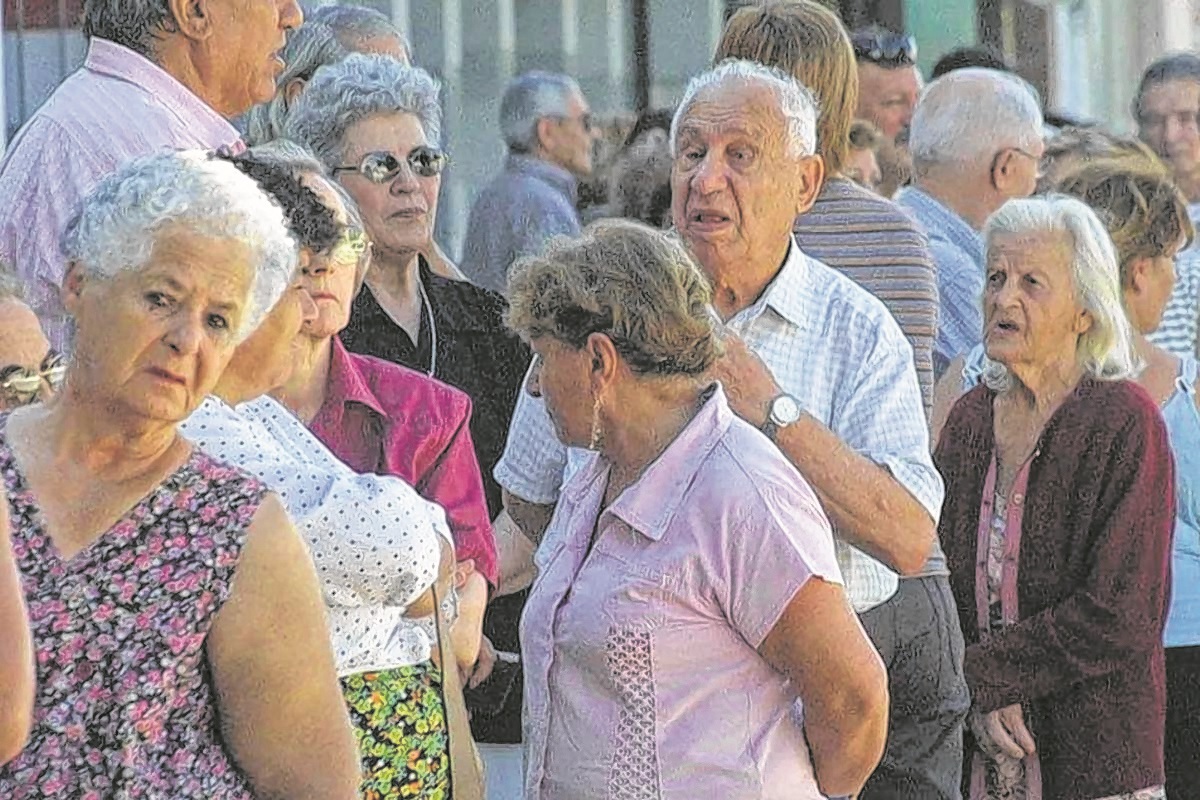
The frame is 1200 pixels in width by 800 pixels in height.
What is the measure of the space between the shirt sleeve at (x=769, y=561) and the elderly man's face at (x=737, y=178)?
2.66 feet

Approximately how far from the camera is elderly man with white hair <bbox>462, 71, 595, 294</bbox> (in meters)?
6.40

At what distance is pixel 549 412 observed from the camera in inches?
145

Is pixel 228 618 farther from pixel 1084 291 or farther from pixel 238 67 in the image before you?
pixel 1084 291

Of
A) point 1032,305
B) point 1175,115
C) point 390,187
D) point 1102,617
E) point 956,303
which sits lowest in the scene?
point 1102,617

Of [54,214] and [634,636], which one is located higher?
[54,214]

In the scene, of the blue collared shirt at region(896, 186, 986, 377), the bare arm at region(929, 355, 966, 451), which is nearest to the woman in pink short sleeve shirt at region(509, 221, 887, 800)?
the bare arm at region(929, 355, 966, 451)

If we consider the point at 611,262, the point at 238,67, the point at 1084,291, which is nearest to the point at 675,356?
the point at 611,262

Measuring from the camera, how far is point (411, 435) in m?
3.87

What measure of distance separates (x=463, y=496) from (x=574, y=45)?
3.77 metres

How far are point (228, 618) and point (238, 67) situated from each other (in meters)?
1.74

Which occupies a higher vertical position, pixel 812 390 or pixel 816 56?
pixel 816 56

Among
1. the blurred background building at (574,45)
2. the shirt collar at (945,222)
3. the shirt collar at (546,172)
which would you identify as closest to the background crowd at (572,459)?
the shirt collar at (945,222)

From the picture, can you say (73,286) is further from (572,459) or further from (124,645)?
(572,459)

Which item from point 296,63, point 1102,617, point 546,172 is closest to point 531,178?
point 546,172
